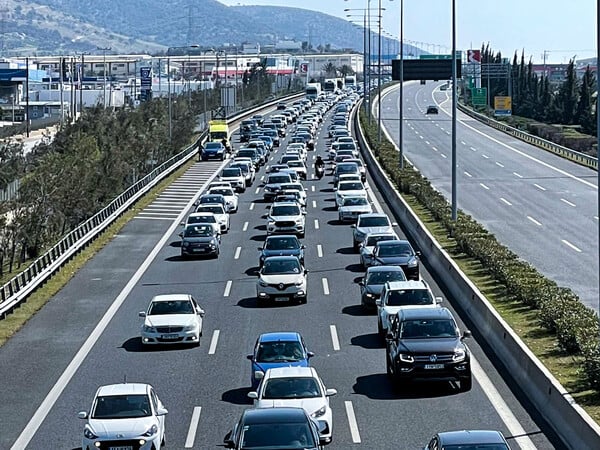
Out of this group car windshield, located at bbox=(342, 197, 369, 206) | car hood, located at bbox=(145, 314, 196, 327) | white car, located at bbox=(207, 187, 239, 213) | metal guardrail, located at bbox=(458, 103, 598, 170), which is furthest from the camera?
metal guardrail, located at bbox=(458, 103, 598, 170)

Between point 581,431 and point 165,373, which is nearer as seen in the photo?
point 581,431

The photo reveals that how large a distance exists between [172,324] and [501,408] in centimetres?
979

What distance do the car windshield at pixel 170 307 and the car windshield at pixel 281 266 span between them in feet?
17.9

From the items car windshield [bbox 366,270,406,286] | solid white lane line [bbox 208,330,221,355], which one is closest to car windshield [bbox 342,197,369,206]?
car windshield [bbox 366,270,406,286]

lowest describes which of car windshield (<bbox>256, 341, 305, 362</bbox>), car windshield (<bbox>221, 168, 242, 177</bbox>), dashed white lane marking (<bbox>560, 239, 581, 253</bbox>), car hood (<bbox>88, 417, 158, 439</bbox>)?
dashed white lane marking (<bbox>560, 239, 581, 253</bbox>)

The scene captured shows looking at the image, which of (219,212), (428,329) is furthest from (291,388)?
(219,212)

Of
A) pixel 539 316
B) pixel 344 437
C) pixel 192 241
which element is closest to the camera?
pixel 344 437

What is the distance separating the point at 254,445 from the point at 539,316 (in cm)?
1321

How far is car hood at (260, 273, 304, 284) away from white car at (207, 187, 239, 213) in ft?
74.7

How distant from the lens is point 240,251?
46.5 metres

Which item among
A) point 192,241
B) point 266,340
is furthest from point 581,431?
point 192,241

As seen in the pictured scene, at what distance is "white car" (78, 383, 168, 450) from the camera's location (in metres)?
19.2

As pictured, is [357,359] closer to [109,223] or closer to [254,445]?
[254,445]

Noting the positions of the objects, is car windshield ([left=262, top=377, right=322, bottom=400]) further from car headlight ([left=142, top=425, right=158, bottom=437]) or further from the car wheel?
the car wheel
